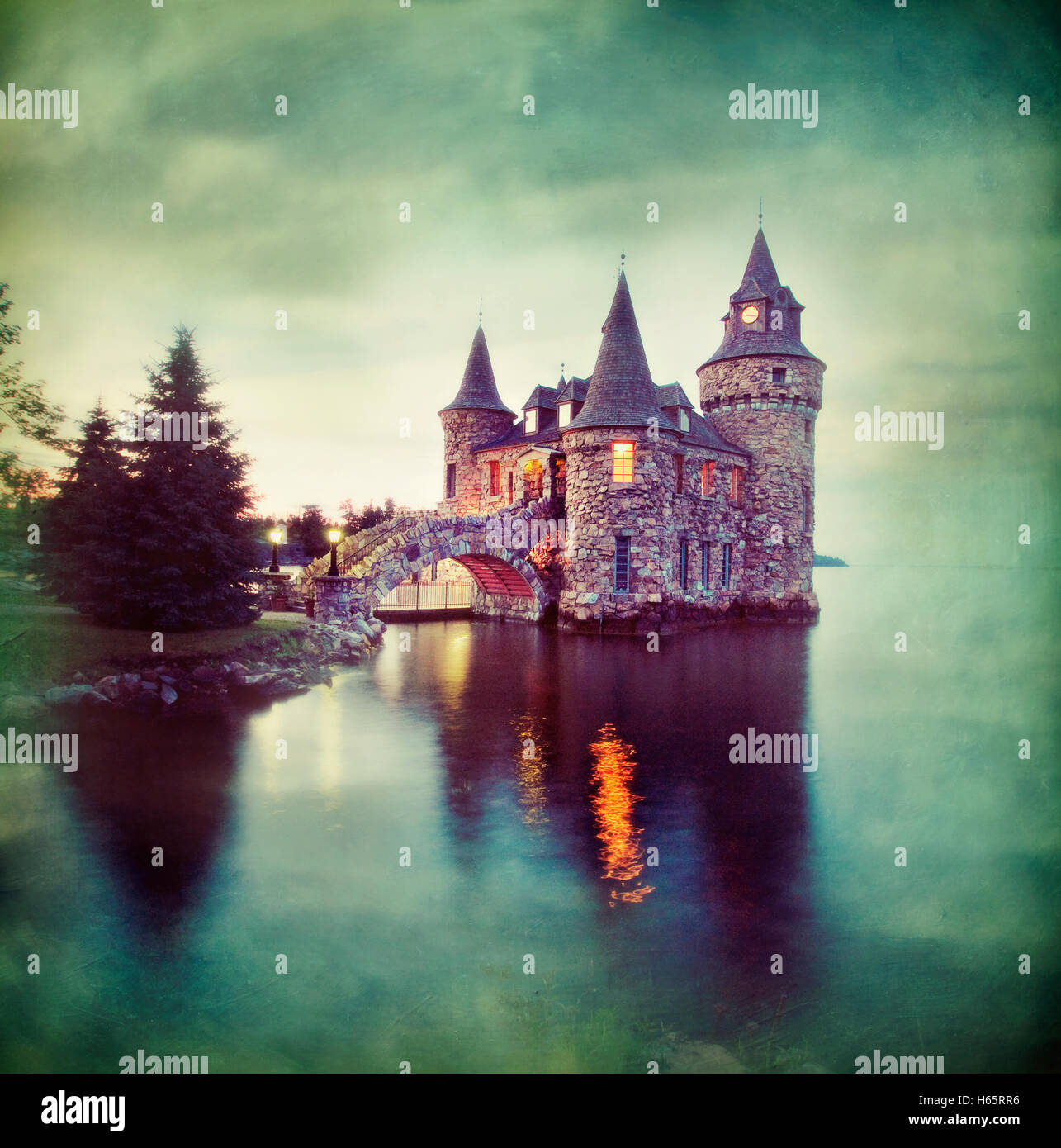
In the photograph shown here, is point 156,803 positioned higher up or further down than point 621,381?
further down

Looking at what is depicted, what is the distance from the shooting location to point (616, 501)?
2055 centimetres

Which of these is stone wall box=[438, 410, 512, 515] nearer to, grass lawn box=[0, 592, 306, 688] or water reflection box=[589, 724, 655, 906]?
grass lawn box=[0, 592, 306, 688]

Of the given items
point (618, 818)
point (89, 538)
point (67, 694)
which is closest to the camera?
point (618, 818)

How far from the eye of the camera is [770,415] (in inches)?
1022

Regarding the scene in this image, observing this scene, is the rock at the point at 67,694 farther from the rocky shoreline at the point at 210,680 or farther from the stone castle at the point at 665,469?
the stone castle at the point at 665,469

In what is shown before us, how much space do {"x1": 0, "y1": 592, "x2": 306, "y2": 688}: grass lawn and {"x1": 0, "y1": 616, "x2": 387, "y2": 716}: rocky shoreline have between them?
108 mm

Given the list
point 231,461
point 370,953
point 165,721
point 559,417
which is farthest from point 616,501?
point 370,953

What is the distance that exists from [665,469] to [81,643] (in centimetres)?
1638

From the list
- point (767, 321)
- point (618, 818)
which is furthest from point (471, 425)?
point (618, 818)

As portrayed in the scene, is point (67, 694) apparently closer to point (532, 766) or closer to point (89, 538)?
point (89, 538)

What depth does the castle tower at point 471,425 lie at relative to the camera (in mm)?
28156

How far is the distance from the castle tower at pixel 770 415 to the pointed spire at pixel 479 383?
8686 mm

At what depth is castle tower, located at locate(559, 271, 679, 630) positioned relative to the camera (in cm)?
2050

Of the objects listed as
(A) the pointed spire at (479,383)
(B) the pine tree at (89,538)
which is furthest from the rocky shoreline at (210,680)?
(A) the pointed spire at (479,383)
